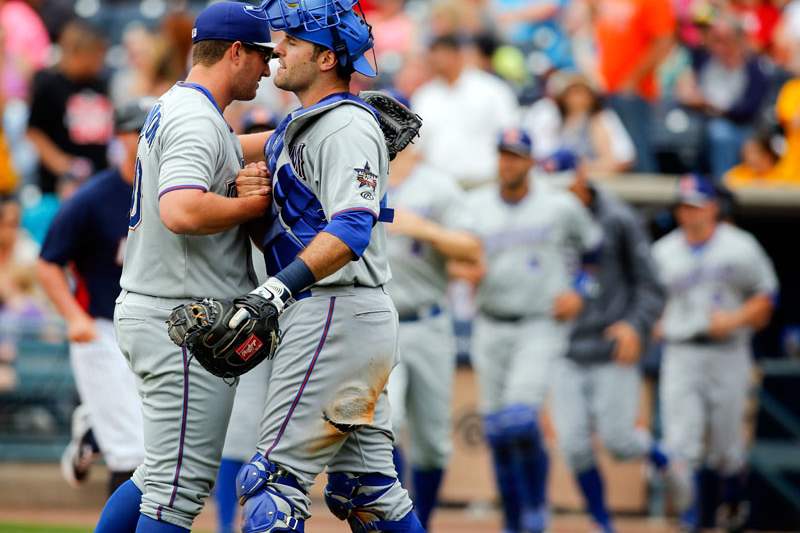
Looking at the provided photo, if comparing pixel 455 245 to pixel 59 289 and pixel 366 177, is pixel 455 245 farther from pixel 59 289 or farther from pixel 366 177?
pixel 366 177

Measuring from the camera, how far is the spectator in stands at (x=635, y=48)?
11477mm

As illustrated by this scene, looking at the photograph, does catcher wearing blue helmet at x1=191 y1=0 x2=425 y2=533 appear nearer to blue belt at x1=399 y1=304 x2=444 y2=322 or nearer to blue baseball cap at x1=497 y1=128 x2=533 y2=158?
blue belt at x1=399 y1=304 x2=444 y2=322

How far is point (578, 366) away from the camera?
31.6 feet

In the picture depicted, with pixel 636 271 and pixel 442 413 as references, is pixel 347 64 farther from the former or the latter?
pixel 636 271

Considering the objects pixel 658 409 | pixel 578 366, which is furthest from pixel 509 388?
pixel 658 409

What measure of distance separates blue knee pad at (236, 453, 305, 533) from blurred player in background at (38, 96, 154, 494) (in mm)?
1883

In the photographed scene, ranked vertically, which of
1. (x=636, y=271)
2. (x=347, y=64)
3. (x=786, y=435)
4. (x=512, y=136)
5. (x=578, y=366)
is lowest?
(x=786, y=435)

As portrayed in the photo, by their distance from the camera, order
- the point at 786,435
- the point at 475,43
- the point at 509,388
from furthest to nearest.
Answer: the point at 475,43, the point at 786,435, the point at 509,388

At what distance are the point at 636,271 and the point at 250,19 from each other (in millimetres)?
5366

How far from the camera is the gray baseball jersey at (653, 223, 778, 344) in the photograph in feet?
32.4

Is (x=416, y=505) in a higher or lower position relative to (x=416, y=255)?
lower

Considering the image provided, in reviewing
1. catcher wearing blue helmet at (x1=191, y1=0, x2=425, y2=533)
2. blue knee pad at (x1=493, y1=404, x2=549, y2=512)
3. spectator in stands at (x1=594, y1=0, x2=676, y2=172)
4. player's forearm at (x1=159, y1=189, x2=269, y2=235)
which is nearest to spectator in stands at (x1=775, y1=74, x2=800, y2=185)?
spectator in stands at (x1=594, y1=0, x2=676, y2=172)

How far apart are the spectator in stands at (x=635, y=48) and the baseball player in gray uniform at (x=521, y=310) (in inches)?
89.6

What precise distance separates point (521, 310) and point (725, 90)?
3911 millimetres
